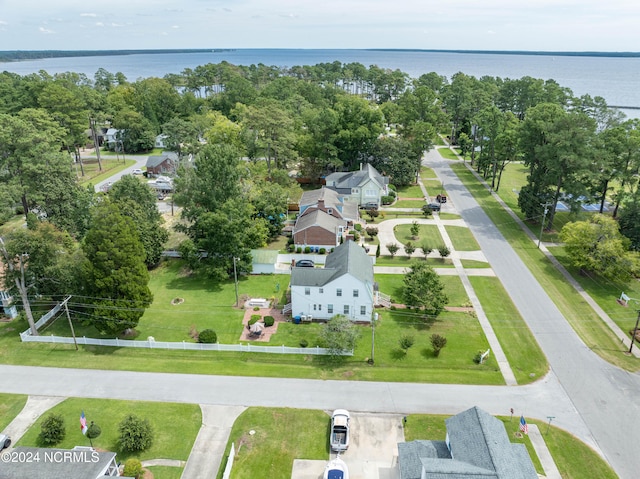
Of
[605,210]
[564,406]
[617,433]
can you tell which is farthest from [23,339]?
[605,210]

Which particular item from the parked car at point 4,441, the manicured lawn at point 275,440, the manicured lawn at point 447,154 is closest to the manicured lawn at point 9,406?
the parked car at point 4,441

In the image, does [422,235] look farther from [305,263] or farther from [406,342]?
[406,342]

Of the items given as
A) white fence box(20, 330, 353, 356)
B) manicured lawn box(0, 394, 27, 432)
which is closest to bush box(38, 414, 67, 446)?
manicured lawn box(0, 394, 27, 432)

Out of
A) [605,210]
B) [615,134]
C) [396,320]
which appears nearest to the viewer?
[396,320]

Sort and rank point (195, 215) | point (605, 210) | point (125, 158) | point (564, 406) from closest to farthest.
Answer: point (564, 406) < point (195, 215) < point (605, 210) < point (125, 158)

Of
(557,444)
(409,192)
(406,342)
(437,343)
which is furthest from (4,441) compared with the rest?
(409,192)

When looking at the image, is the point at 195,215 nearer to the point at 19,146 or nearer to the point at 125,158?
the point at 19,146
